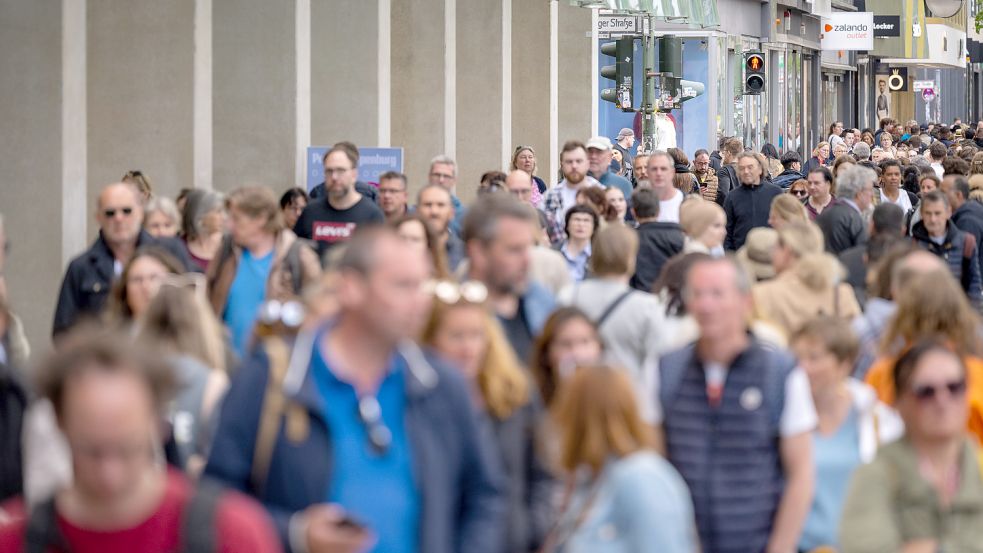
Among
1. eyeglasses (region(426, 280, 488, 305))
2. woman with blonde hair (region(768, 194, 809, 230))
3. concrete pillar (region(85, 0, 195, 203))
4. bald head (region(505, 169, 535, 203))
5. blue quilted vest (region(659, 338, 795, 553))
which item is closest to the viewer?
eyeglasses (region(426, 280, 488, 305))

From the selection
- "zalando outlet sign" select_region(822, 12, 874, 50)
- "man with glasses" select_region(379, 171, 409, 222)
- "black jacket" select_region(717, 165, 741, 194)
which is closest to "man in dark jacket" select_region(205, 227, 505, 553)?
"man with glasses" select_region(379, 171, 409, 222)

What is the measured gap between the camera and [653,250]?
12.9 meters

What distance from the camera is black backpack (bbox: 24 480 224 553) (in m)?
3.68

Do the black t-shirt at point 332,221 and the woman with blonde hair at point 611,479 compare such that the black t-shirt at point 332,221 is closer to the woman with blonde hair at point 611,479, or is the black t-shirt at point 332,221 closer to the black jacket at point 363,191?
the black jacket at point 363,191

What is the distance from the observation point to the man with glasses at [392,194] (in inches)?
548

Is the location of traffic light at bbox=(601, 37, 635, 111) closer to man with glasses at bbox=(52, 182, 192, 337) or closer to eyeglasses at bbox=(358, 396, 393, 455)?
man with glasses at bbox=(52, 182, 192, 337)

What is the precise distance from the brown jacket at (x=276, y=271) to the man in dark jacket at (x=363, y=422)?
479 cm

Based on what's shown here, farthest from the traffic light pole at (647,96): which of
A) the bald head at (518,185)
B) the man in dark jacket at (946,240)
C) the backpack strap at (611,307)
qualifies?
the backpack strap at (611,307)

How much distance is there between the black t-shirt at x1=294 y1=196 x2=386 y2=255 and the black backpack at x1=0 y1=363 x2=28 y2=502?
6.66m

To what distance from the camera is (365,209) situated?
1278 cm

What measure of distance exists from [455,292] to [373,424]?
4.54ft

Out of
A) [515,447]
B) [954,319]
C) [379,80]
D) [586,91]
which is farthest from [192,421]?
[586,91]

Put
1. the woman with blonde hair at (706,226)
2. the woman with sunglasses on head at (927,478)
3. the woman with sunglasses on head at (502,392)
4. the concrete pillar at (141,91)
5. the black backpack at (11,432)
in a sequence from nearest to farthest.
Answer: the woman with sunglasses on head at (927,478) < the woman with sunglasses on head at (502,392) < the black backpack at (11,432) < the woman with blonde hair at (706,226) < the concrete pillar at (141,91)

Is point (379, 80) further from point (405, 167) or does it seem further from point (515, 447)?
point (515, 447)
